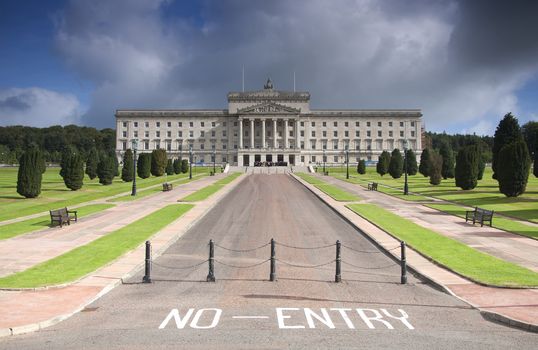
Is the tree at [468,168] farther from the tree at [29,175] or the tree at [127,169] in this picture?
the tree at [127,169]

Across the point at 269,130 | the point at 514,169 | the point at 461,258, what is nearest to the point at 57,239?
the point at 461,258

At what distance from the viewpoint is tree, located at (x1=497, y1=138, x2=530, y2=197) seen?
45562mm

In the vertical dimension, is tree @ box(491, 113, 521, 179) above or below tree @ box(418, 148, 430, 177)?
above

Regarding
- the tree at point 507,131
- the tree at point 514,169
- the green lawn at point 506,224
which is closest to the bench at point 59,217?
the green lawn at point 506,224

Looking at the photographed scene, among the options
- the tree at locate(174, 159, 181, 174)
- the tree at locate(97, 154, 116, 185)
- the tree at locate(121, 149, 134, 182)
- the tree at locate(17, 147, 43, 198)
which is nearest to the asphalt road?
the tree at locate(17, 147, 43, 198)

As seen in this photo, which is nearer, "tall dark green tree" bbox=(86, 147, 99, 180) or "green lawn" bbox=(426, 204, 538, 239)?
"green lawn" bbox=(426, 204, 538, 239)

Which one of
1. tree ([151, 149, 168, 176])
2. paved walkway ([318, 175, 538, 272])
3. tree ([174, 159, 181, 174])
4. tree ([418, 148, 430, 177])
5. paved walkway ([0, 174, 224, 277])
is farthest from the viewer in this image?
tree ([174, 159, 181, 174])

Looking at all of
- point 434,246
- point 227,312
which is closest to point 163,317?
point 227,312

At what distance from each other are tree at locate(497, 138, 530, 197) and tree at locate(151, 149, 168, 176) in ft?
188

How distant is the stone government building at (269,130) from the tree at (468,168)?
340 feet

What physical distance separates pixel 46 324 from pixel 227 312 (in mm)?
4344

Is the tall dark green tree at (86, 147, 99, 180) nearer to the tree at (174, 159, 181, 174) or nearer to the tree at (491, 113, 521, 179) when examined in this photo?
the tree at (174, 159, 181, 174)

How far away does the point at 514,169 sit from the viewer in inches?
1795

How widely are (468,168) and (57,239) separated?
1776 inches
